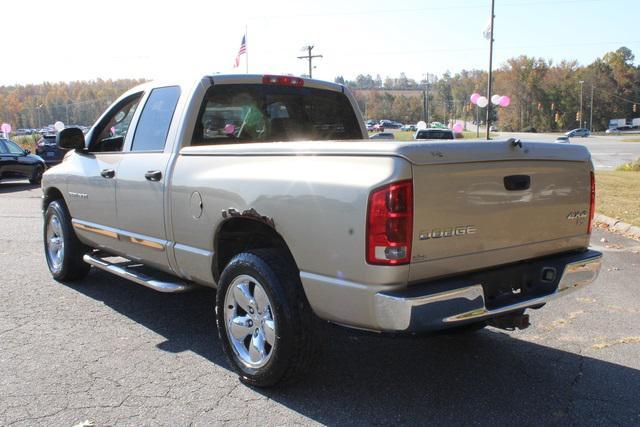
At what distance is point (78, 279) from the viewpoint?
237 inches

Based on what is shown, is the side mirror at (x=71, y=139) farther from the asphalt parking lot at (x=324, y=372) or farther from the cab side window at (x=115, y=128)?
the asphalt parking lot at (x=324, y=372)

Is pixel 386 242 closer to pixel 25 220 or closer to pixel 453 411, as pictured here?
pixel 453 411

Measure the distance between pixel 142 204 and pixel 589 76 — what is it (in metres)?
130

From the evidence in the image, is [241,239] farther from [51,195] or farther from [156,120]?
[51,195]

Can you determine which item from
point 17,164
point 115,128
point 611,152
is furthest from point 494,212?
point 611,152

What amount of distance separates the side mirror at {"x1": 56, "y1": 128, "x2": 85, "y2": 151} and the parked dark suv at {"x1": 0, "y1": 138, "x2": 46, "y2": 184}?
45.7 feet

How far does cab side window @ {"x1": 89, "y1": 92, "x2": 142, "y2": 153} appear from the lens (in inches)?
201

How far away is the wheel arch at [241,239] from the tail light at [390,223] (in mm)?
720

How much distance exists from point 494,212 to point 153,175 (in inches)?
98.5

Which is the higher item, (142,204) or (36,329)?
(142,204)

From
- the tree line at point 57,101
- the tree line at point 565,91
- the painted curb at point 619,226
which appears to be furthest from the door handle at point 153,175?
the tree line at point 57,101

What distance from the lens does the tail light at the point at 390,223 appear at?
8.77ft

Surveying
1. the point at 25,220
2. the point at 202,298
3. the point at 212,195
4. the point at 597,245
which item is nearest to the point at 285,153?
the point at 212,195

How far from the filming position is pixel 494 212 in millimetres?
3051
